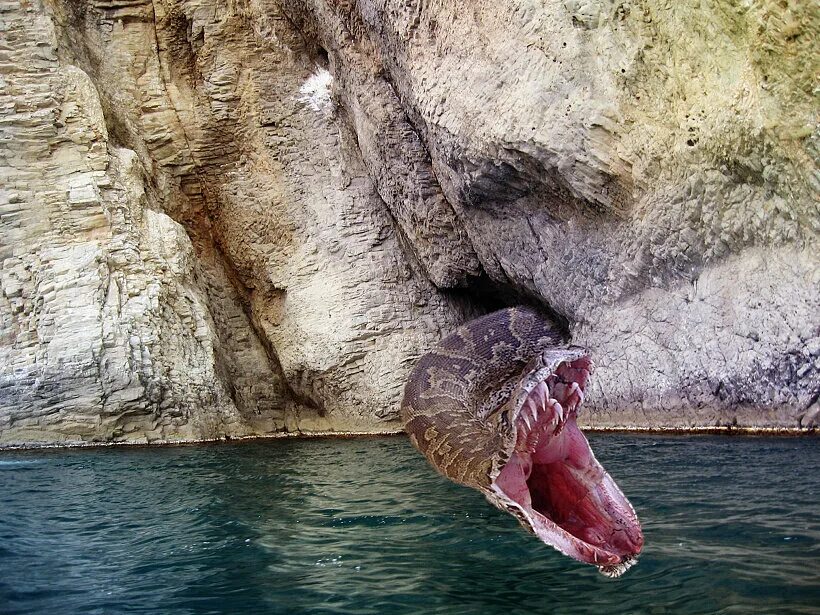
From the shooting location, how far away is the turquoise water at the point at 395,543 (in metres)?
2.30

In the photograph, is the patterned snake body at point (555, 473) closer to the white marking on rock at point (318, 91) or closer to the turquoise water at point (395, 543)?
the turquoise water at point (395, 543)

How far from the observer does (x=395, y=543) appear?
9.75 ft

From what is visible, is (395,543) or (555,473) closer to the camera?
(555,473)

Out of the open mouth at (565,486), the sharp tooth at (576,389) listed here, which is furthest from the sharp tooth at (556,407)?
the sharp tooth at (576,389)

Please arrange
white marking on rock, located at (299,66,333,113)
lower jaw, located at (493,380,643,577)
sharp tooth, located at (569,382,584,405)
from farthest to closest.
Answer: white marking on rock, located at (299,66,333,113)
sharp tooth, located at (569,382,584,405)
lower jaw, located at (493,380,643,577)

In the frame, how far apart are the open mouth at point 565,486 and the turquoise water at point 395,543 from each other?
14cm

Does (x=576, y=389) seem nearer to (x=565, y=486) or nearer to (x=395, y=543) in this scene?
(x=565, y=486)

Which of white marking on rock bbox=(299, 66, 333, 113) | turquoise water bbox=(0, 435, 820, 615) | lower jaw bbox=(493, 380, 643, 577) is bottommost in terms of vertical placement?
turquoise water bbox=(0, 435, 820, 615)

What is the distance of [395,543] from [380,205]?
534 cm

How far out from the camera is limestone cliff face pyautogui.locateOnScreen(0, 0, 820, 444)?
4.66 meters

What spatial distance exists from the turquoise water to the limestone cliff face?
1.10 m

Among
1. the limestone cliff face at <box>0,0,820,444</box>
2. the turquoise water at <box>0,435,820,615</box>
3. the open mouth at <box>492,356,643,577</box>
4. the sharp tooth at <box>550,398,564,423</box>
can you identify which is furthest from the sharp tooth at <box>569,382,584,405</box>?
the limestone cliff face at <box>0,0,820,444</box>

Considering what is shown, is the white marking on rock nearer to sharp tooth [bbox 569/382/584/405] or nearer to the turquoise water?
the turquoise water

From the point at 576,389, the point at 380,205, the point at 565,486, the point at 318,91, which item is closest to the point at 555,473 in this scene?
the point at 565,486
